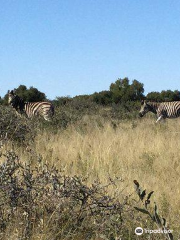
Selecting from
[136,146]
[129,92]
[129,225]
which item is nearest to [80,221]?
[129,225]

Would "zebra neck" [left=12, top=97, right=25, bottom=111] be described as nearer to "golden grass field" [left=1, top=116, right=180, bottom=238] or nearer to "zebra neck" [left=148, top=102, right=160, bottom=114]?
"zebra neck" [left=148, top=102, right=160, bottom=114]

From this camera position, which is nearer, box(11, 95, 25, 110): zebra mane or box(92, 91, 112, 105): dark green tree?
box(11, 95, 25, 110): zebra mane

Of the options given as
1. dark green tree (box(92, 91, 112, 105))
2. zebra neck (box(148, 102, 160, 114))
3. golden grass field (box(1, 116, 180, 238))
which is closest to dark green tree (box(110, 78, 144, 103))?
dark green tree (box(92, 91, 112, 105))

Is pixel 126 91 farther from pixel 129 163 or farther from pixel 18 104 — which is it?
pixel 129 163

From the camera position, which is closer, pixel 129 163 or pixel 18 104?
pixel 129 163

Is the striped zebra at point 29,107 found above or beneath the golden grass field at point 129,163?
above

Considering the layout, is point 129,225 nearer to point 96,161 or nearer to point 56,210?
point 56,210

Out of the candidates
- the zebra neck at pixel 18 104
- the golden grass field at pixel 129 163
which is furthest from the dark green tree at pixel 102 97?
the golden grass field at pixel 129 163

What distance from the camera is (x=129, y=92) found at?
45.9 meters

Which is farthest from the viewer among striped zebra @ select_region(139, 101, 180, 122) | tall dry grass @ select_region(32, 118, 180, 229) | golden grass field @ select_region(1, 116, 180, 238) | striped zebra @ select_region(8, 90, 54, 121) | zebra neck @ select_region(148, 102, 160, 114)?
zebra neck @ select_region(148, 102, 160, 114)

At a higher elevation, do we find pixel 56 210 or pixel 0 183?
pixel 0 183

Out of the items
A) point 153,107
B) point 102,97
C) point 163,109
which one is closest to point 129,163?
point 163,109

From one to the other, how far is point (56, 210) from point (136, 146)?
17.7ft

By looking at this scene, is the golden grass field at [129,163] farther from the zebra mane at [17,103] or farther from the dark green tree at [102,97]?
the dark green tree at [102,97]
